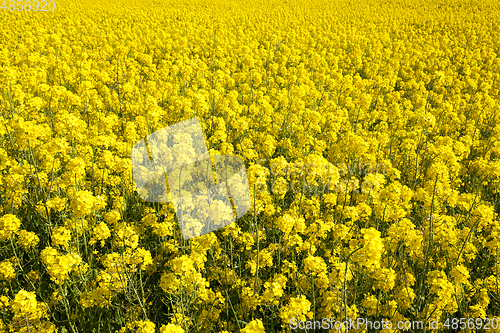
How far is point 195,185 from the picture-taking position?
523cm

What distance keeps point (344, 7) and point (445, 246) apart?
26303 mm

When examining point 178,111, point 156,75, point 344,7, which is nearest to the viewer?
point 178,111

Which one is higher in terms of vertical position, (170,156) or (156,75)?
(156,75)

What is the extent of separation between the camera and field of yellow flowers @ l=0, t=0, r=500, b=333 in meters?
3.31

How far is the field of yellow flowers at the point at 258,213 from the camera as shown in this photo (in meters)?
3.31

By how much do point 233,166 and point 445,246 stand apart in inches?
127

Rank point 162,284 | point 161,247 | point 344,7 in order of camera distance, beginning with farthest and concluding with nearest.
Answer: point 344,7 < point 161,247 < point 162,284

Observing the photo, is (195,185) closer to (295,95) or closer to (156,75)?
(295,95)

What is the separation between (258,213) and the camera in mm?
3961

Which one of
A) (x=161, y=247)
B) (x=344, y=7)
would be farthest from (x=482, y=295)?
(x=344, y=7)

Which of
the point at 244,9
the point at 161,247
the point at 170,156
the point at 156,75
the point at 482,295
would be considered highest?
the point at 244,9

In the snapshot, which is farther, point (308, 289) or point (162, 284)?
point (308, 289)

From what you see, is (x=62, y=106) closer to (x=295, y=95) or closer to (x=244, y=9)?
(x=295, y=95)

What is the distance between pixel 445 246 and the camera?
372cm
